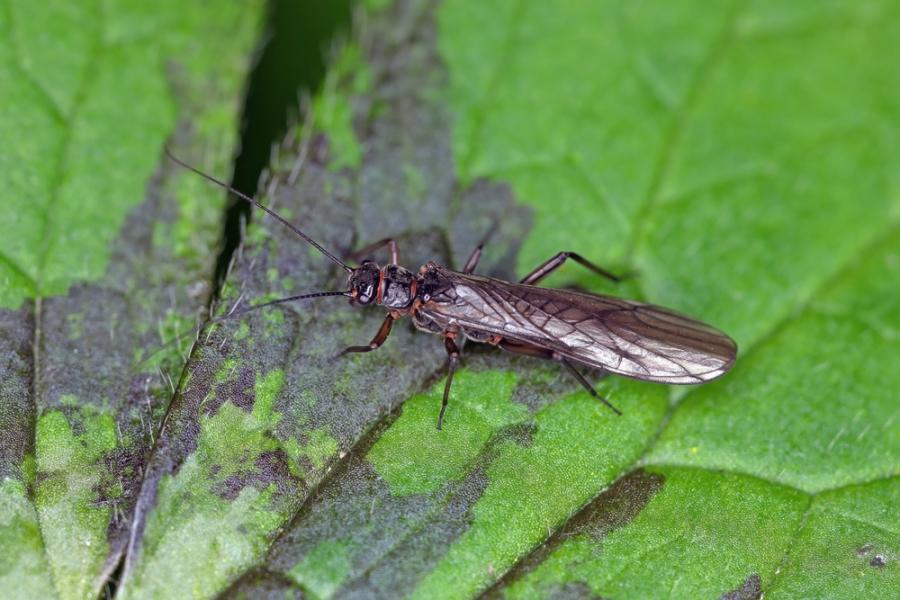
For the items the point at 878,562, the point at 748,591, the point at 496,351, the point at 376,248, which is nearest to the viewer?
the point at 748,591

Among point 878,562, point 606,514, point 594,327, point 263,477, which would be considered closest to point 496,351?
point 594,327

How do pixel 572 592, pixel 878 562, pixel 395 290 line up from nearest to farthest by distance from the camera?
pixel 572 592 → pixel 878 562 → pixel 395 290

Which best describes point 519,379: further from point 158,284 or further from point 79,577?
point 79,577

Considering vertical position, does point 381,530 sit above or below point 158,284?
below

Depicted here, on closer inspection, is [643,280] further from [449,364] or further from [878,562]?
[878,562]

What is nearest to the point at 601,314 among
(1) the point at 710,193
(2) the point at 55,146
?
(1) the point at 710,193

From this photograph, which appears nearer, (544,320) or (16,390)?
(16,390)

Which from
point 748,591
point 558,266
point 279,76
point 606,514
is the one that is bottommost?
point 748,591

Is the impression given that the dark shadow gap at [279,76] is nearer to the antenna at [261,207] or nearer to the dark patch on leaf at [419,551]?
the antenna at [261,207]
